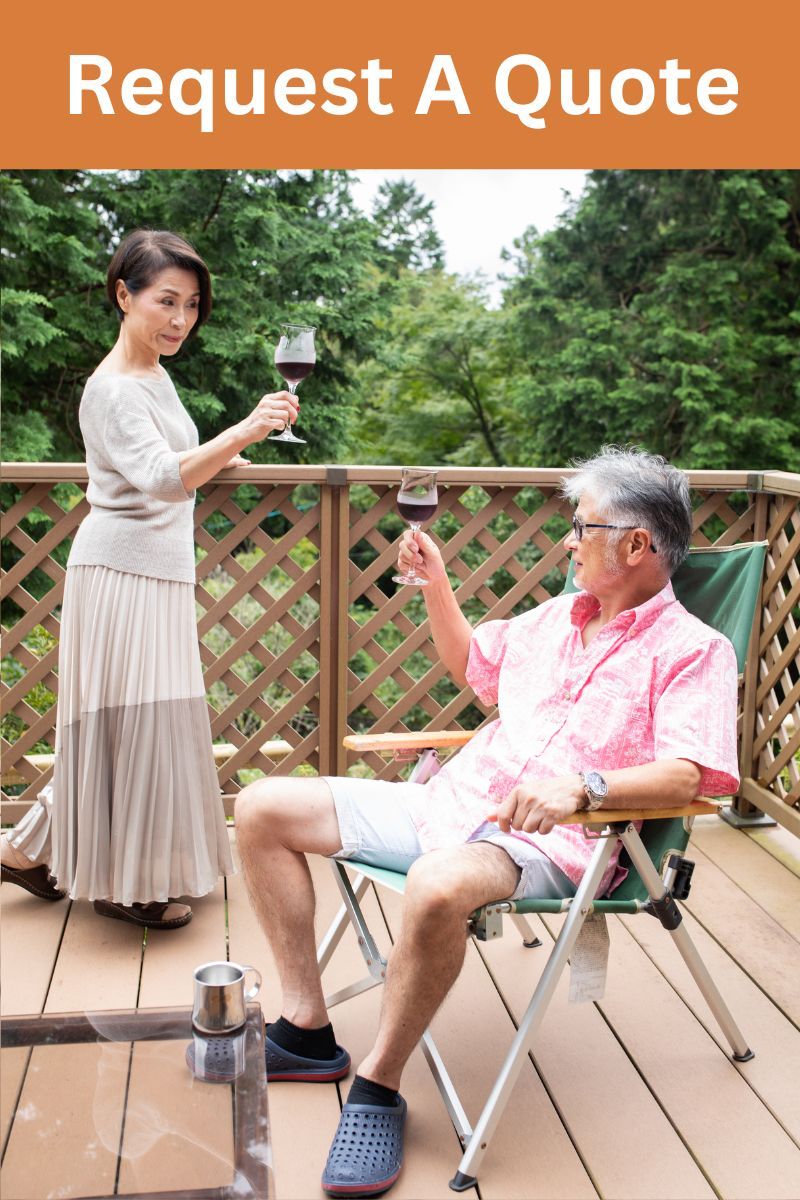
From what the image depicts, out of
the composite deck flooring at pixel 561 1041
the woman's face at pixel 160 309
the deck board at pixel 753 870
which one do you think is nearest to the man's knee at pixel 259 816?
the composite deck flooring at pixel 561 1041

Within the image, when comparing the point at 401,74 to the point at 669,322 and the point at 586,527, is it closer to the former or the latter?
the point at 586,527

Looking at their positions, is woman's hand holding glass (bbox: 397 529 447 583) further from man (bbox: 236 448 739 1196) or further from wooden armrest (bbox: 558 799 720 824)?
wooden armrest (bbox: 558 799 720 824)

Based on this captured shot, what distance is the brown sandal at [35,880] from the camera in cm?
280

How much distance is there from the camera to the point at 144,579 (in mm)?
2559

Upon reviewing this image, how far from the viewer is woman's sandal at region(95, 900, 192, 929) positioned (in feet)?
8.87

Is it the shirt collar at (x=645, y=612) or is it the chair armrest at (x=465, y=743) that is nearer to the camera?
the chair armrest at (x=465, y=743)

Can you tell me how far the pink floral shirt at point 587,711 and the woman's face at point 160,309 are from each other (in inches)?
37.7

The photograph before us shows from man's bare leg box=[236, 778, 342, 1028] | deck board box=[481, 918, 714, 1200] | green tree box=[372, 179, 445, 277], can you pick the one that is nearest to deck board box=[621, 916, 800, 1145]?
deck board box=[481, 918, 714, 1200]

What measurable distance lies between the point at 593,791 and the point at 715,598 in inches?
27.6

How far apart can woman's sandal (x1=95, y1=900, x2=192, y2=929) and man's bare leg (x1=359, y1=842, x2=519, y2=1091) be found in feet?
3.05

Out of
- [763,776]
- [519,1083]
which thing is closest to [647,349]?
[763,776]

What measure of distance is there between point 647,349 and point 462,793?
9.80m

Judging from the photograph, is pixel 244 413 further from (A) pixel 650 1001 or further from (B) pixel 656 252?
(A) pixel 650 1001

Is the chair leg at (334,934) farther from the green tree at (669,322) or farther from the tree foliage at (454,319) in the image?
the green tree at (669,322)
